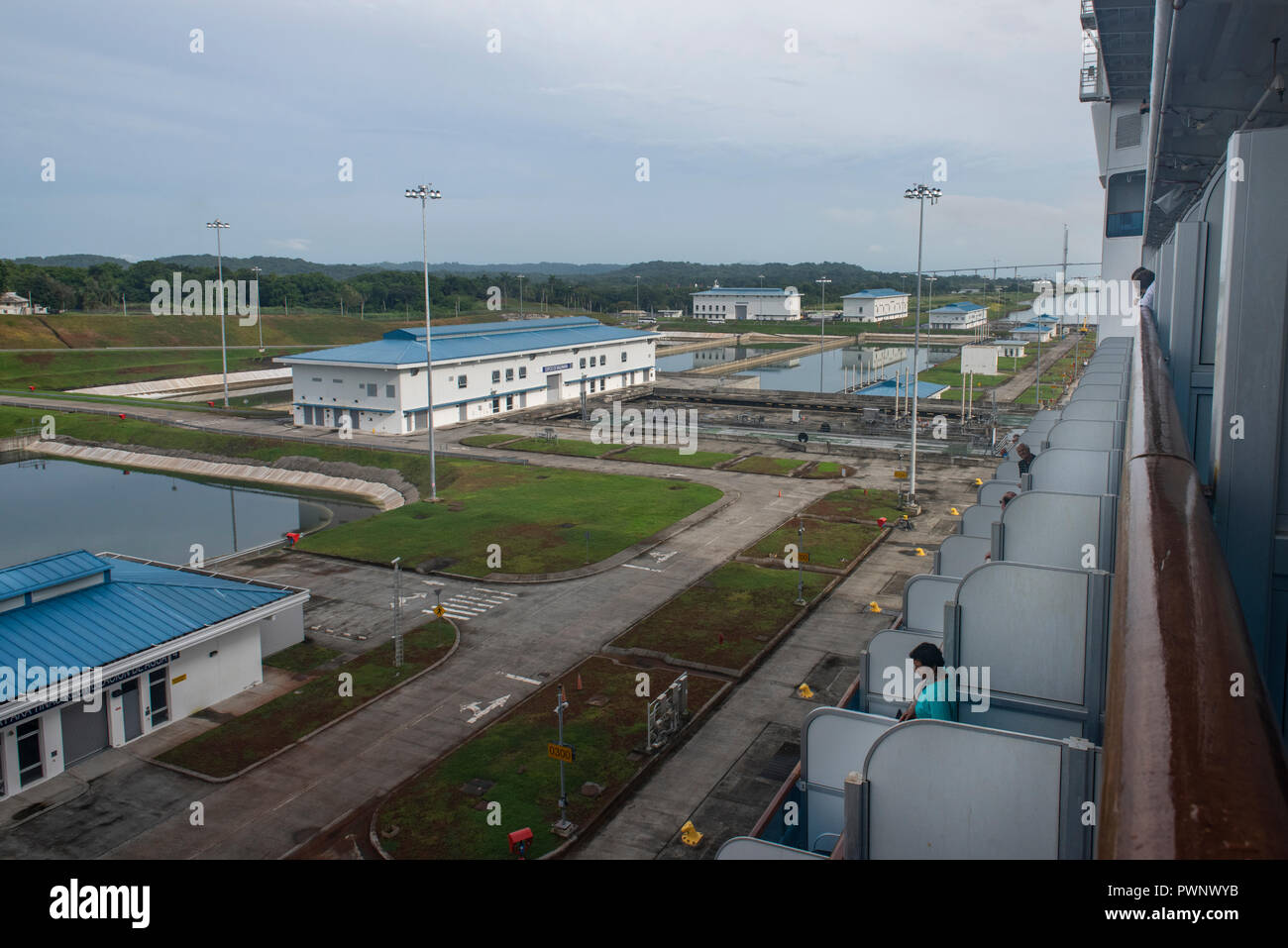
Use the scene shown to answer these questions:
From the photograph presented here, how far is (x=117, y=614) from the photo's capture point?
19.8 m

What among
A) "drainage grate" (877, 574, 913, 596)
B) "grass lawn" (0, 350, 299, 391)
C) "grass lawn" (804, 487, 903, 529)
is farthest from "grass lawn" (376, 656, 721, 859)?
"grass lawn" (0, 350, 299, 391)

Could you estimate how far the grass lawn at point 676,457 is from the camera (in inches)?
1844

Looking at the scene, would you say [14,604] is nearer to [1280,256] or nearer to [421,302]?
[1280,256]

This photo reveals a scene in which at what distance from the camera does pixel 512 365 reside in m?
61.8

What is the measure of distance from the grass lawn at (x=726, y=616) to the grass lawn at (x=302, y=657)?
7.40 meters

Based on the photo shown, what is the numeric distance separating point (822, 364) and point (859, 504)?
49396 mm

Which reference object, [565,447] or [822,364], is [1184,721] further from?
[822,364]

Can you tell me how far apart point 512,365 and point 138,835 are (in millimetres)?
48339

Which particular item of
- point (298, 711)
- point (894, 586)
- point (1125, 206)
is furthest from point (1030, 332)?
point (298, 711)

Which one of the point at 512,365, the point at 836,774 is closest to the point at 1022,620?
the point at 836,774

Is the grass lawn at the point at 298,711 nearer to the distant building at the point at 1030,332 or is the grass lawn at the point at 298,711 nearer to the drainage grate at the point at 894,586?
the drainage grate at the point at 894,586

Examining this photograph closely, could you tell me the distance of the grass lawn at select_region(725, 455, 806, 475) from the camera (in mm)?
44438

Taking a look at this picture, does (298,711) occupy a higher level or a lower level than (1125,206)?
lower

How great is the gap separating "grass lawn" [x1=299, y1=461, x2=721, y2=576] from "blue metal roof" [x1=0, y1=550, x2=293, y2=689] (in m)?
8.70
